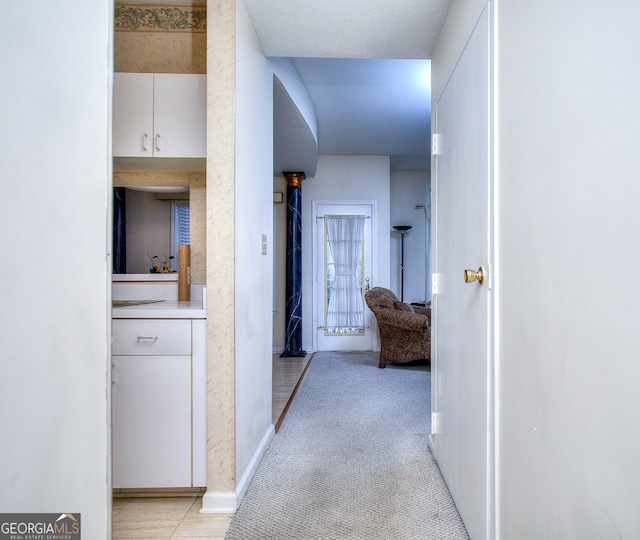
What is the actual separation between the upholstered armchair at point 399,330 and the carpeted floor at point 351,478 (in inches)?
33.8

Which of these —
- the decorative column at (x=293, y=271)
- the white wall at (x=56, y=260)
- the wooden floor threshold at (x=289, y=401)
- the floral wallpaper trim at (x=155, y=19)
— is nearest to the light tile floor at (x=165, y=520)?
the wooden floor threshold at (x=289, y=401)

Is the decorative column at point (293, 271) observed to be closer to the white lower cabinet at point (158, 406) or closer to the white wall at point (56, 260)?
the white lower cabinet at point (158, 406)

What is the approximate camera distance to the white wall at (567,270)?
0.61 meters

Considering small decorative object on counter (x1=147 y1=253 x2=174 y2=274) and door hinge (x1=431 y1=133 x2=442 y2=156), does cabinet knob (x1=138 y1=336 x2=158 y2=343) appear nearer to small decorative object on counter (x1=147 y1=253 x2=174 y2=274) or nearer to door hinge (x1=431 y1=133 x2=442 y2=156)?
small decorative object on counter (x1=147 y1=253 x2=174 y2=274)

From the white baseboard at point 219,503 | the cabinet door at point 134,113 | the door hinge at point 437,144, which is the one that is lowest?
the white baseboard at point 219,503

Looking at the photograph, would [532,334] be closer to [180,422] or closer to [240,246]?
[240,246]

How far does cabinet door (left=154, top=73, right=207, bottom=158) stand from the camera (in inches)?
78.8

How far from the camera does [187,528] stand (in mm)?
1551

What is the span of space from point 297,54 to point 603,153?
6.69 feet

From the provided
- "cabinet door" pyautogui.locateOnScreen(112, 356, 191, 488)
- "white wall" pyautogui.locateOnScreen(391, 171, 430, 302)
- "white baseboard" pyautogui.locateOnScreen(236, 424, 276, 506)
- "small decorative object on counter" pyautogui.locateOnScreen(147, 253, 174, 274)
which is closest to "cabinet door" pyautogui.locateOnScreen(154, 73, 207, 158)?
"small decorative object on counter" pyautogui.locateOnScreen(147, 253, 174, 274)

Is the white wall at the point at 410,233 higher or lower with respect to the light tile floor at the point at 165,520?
higher

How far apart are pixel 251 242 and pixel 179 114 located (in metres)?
0.81

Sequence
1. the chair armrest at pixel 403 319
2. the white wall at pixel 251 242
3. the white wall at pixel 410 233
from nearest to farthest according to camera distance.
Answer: the white wall at pixel 251 242
the chair armrest at pixel 403 319
the white wall at pixel 410 233

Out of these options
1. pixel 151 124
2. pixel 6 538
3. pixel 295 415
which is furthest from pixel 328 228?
pixel 6 538
